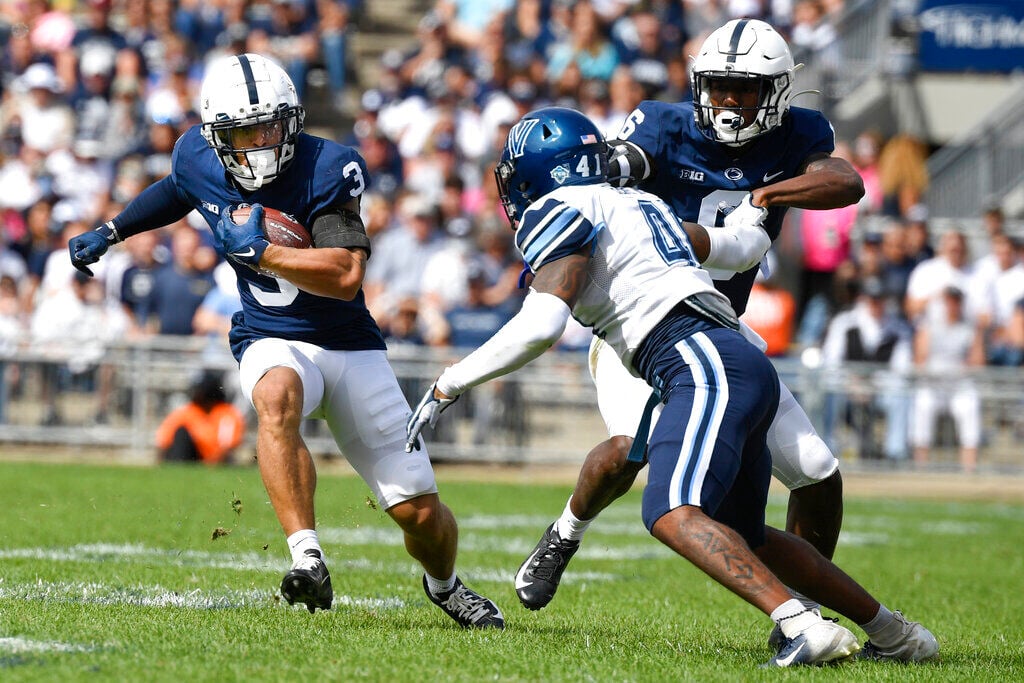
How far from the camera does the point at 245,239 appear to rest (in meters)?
4.84

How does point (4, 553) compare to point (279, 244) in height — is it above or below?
below

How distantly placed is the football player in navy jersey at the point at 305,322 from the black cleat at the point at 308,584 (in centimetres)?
27

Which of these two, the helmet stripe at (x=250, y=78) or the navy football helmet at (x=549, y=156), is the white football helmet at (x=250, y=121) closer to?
the helmet stripe at (x=250, y=78)

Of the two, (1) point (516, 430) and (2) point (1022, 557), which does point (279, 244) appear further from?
(1) point (516, 430)

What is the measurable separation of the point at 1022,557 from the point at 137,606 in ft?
18.0

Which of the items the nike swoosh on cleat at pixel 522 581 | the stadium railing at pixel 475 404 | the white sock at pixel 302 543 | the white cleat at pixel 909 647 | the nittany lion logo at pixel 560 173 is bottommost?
the stadium railing at pixel 475 404

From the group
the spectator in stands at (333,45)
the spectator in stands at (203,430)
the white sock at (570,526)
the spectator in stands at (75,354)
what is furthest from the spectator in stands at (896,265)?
the white sock at (570,526)

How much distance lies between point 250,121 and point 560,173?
1.15m

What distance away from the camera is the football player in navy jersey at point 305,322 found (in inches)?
193

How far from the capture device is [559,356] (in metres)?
12.1

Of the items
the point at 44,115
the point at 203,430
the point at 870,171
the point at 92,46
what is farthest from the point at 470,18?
the point at 203,430

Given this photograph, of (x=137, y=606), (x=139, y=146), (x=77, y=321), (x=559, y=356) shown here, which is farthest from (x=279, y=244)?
(x=139, y=146)

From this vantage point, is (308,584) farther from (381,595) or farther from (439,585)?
(381,595)

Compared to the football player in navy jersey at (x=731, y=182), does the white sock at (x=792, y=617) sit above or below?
below
